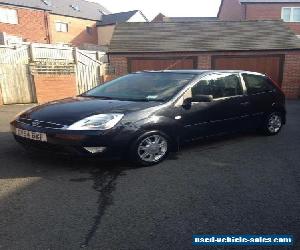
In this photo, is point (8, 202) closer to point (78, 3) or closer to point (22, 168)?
point (22, 168)

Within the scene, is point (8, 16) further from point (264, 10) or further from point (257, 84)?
point (257, 84)

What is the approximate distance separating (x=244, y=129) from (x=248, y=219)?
3236 millimetres

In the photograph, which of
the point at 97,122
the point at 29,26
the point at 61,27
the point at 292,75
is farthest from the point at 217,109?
the point at 61,27

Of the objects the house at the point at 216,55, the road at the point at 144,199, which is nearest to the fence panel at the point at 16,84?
the house at the point at 216,55

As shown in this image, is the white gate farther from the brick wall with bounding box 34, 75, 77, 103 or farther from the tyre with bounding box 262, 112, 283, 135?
the tyre with bounding box 262, 112, 283, 135

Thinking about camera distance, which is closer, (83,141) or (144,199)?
(144,199)

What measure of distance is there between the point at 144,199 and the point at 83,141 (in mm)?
1179

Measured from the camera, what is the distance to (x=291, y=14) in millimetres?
30047

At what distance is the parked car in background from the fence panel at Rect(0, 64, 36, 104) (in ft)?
23.7

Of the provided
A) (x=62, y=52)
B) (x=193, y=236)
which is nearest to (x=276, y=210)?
(x=193, y=236)

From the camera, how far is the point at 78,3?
145ft

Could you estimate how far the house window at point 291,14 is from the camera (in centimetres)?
2982

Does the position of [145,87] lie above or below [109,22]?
below

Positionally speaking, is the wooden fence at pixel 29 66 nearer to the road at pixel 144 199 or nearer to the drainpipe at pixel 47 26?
the road at pixel 144 199
